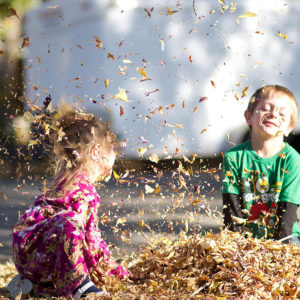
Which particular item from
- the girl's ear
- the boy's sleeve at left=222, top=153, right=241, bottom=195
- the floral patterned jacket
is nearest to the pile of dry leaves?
the floral patterned jacket

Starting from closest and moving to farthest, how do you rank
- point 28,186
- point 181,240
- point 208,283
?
1. point 208,283
2. point 181,240
3. point 28,186

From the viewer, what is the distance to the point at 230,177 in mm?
3504

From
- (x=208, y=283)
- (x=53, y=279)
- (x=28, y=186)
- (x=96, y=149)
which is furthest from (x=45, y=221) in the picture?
(x=28, y=186)

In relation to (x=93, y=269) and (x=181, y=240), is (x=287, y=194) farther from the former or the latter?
(x=93, y=269)

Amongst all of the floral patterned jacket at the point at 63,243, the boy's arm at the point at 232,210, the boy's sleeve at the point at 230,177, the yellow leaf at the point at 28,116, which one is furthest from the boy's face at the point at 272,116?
the yellow leaf at the point at 28,116

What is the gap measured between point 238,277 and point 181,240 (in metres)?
0.79

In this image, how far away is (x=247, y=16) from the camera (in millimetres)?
2887

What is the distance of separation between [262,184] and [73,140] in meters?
1.45

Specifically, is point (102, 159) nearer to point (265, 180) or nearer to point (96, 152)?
point (96, 152)

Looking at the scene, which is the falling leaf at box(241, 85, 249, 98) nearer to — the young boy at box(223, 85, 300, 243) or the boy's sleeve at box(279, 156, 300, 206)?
the young boy at box(223, 85, 300, 243)

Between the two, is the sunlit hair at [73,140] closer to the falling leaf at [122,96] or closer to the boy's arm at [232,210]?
the falling leaf at [122,96]

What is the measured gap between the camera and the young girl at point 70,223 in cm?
243

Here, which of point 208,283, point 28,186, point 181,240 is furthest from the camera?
point 28,186

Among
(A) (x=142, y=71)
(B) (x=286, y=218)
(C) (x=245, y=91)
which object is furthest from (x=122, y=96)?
(B) (x=286, y=218)
